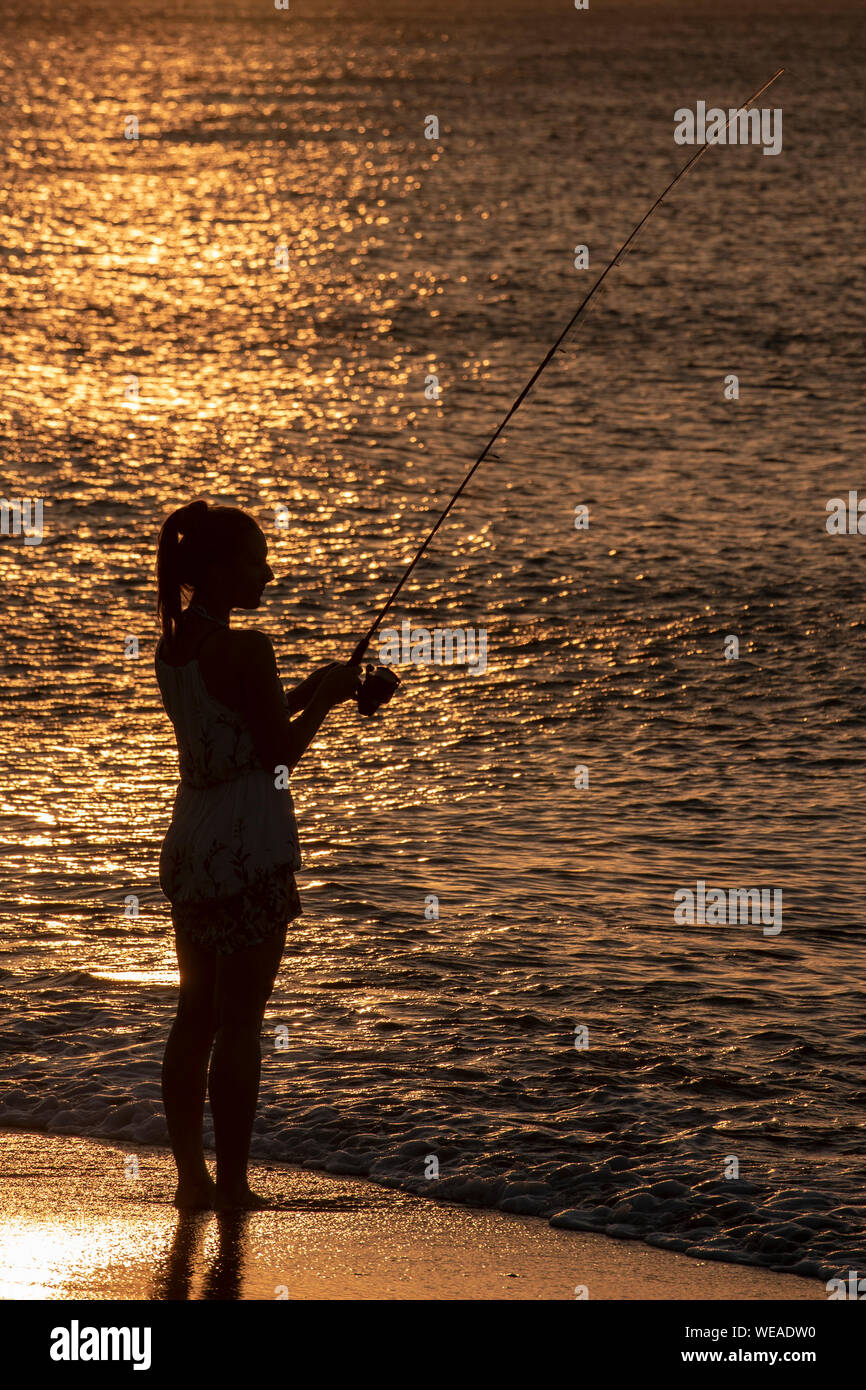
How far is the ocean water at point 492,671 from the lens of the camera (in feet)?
17.7

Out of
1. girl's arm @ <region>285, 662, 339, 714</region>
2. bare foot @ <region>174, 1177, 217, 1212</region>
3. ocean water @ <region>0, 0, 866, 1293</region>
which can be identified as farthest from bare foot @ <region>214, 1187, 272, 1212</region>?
girl's arm @ <region>285, 662, 339, 714</region>

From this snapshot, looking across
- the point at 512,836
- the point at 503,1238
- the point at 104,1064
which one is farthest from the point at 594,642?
the point at 503,1238

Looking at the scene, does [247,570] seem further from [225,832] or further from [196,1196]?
[196,1196]

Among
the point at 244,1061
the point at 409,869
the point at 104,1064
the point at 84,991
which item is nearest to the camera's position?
the point at 244,1061

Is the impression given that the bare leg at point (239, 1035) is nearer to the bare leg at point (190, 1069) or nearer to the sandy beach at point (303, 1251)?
the bare leg at point (190, 1069)

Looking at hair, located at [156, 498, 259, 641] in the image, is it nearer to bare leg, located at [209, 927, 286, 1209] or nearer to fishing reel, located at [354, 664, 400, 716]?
fishing reel, located at [354, 664, 400, 716]

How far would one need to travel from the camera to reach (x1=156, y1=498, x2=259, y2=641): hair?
4.13 metres

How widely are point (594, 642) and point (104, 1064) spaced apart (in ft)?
15.5

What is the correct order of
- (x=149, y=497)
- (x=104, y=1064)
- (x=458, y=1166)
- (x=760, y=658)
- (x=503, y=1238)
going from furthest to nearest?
(x=149, y=497) → (x=760, y=658) → (x=104, y=1064) → (x=458, y=1166) → (x=503, y=1238)

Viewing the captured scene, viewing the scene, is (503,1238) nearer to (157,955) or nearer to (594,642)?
(157,955)

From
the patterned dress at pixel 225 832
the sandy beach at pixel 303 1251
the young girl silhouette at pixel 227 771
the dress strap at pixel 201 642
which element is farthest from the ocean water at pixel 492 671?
the dress strap at pixel 201 642

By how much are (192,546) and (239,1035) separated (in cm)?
102

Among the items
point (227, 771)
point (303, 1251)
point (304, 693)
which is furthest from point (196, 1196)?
point (304, 693)

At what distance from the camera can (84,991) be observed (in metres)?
6.09
